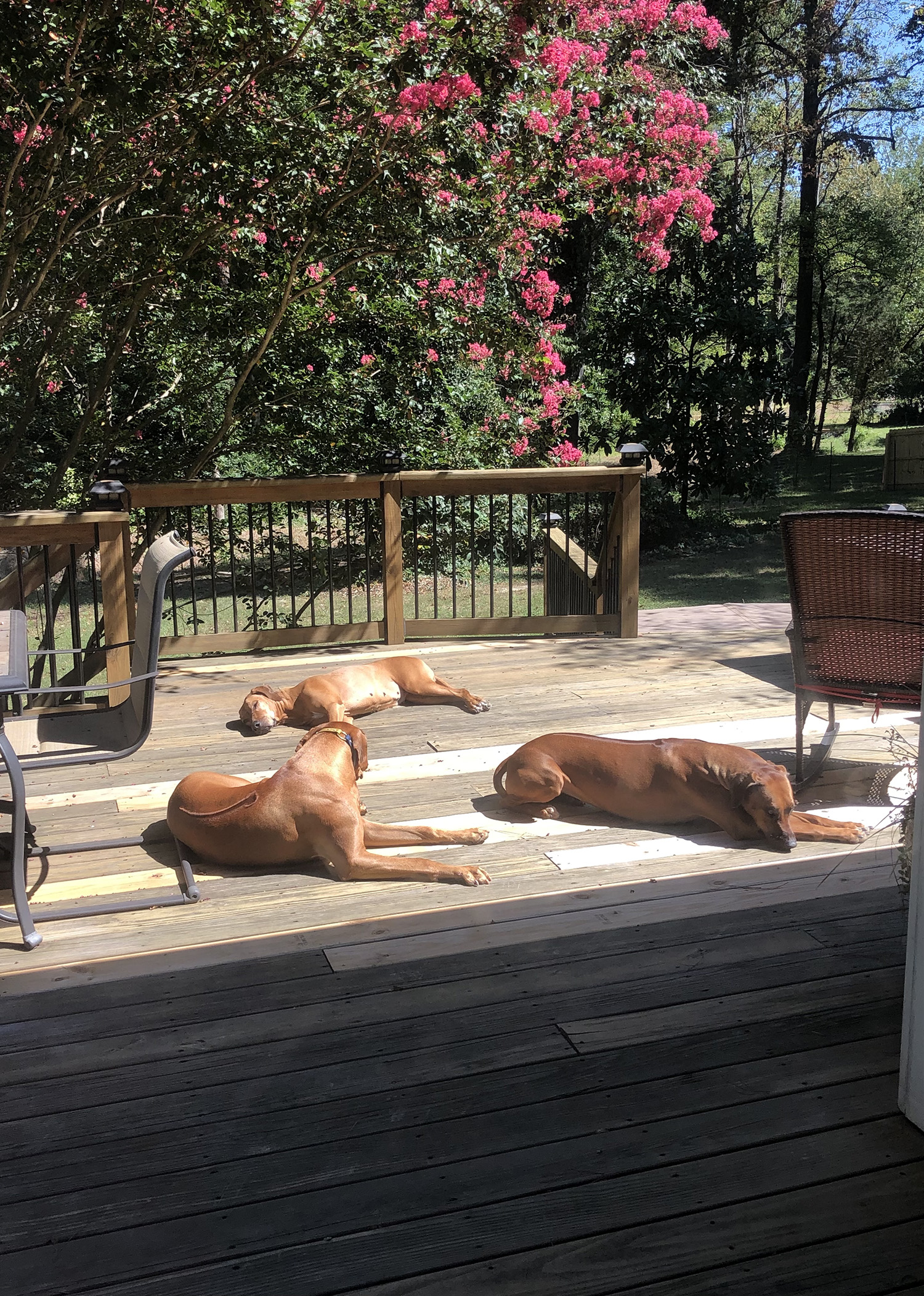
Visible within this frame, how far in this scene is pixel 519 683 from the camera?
16.2 ft

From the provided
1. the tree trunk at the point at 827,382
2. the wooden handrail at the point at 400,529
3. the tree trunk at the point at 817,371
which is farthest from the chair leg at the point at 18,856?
the tree trunk at the point at 827,382

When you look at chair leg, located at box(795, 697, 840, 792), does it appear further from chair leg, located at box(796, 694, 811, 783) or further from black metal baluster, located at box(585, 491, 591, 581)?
black metal baluster, located at box(585, 491, 591, 581)

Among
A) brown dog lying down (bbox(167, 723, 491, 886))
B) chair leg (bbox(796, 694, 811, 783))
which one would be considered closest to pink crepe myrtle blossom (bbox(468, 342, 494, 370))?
chair leg (bbox(796, 694, 811, 783))

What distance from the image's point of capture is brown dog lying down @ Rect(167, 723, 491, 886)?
2855 millimetres

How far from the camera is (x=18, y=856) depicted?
2.58 metres

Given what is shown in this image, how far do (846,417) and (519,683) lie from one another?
16.6 metres

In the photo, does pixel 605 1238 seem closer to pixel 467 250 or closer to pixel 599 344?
pixel 467 250

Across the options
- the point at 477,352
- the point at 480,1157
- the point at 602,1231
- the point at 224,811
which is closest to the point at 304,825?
the point at 224,811

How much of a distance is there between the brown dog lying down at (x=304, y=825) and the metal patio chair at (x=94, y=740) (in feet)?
0.45

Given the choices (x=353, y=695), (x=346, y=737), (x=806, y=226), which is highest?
(x=806, y=226)

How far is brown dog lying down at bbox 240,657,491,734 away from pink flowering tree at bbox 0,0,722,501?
220cm

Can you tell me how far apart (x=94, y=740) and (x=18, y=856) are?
19.9 inches

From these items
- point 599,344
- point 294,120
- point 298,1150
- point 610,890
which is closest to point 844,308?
point 599,344

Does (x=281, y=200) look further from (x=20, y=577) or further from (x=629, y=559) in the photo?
(x=629, y=559)
